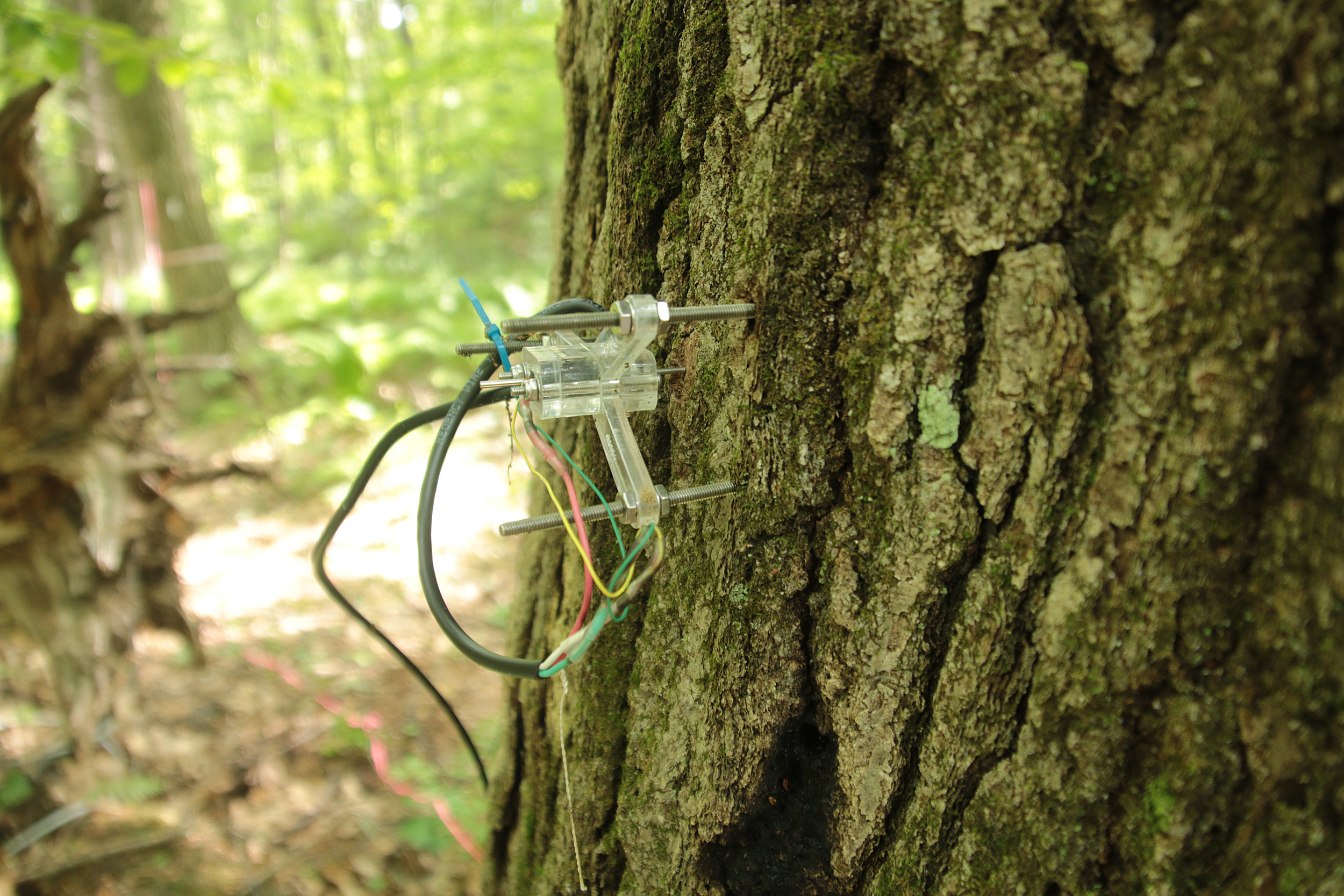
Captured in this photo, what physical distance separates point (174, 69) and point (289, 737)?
7.36 ft

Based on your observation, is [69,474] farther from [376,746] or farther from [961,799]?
[961,799]

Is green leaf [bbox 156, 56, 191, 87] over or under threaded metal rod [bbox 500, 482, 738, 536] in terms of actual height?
over

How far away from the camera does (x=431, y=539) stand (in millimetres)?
708

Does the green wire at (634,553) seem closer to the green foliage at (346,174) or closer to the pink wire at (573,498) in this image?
the pink wire at (573,498)

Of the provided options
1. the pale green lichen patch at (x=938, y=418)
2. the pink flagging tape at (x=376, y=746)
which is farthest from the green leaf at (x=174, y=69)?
the pale green lichen patch at (x=938, y=418)

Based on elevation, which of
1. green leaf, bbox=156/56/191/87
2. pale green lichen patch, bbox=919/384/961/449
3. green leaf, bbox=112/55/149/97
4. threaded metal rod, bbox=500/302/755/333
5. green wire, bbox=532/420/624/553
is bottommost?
green wire, bbox=532/420/624/553

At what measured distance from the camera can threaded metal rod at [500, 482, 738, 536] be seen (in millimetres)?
753

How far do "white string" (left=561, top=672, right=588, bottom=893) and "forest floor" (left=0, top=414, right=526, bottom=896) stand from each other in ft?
1.11

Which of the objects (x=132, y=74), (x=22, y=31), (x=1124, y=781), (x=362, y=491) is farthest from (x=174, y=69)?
(x=1124, y=781)

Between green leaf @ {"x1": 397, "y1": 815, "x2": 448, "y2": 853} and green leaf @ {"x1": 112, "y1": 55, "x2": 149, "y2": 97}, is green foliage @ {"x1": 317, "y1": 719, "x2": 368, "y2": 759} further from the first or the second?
green leaf @ {"x1": 112, "y1": 55, "x2": 149, "y2": 97}

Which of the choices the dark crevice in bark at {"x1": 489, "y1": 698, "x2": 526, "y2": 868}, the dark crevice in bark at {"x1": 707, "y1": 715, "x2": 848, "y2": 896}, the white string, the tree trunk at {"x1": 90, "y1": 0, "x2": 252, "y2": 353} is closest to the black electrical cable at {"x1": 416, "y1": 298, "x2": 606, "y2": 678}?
the white string

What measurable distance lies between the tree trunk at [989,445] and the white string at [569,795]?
97 millimetres

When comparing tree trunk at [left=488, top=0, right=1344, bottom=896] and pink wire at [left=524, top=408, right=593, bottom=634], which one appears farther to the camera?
pink wire at [left=524, top=408, right=593, bottom=634]

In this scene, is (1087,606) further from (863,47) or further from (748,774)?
(863,47)
